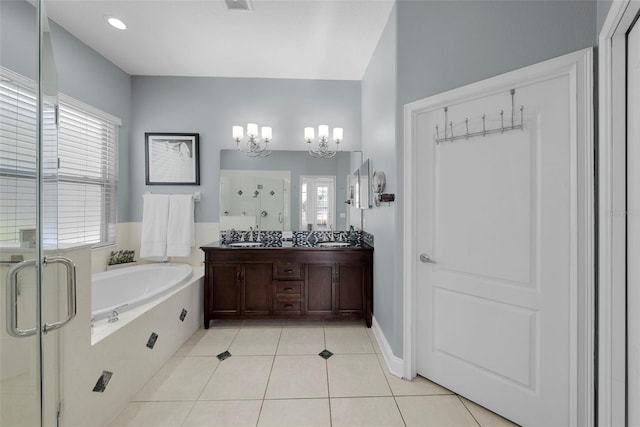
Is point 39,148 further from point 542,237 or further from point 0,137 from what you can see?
point 542,237

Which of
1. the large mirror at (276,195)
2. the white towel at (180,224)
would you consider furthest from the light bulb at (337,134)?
the white towel at (180,224)

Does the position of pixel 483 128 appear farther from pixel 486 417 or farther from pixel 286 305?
pixel 286 305

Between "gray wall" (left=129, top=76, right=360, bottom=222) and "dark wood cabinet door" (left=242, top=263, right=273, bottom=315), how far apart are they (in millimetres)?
897

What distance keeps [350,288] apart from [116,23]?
3160mm

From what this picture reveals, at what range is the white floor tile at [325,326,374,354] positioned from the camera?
2.25 metres

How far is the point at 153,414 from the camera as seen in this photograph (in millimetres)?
1568

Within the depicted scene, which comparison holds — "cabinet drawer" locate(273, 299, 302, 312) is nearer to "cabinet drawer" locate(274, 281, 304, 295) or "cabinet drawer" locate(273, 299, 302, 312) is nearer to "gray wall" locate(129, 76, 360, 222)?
"cabinet drawer" locate(274, 281, 304, 295)

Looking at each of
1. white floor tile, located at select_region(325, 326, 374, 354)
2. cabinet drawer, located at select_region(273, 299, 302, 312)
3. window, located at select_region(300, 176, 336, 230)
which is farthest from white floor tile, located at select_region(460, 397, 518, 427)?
window, located at select_region(300, 176, 336, 230)

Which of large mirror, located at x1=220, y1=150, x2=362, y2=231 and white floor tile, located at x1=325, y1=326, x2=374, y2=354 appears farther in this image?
large mirror, located at x1=220, y1=150, x2=362, y2=231

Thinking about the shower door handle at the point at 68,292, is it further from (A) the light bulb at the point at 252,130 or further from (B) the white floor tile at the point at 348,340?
(A) the light bulb at the point at 252,130

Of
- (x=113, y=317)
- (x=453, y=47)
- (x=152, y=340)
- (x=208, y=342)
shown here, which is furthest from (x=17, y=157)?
(x=453, y=47)

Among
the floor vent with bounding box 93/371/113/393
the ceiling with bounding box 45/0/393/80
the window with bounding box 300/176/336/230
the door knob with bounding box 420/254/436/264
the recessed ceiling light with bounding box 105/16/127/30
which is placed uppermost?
the recessed ceiling light with bounding box 105/16/127/30

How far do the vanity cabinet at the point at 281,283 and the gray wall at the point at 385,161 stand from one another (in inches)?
11.3

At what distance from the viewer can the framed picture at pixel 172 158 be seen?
3070 millimetres
